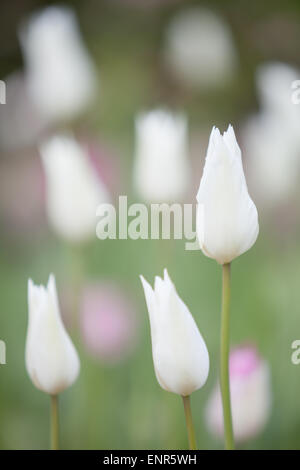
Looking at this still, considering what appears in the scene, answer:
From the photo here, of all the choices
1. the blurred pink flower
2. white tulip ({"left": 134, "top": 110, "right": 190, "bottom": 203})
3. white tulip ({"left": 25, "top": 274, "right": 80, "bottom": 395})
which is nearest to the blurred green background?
the blurred pink flower

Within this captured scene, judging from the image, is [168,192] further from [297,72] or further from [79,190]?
[297,72]

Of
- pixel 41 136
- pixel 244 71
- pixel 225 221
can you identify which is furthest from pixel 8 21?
pixel 225 221

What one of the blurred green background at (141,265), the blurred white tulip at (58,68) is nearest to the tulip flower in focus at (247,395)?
the blurred green background at (141,265)

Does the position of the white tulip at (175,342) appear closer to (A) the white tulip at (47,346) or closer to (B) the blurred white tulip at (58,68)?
(A) the white tulip at (47,346)

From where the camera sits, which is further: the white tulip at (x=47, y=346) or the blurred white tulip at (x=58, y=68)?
the blurred white tulip at (x=58, y=68)

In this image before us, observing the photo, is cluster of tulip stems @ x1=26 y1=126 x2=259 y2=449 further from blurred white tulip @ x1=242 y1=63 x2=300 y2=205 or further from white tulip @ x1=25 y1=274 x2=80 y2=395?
blurred white tulip @ x1=242 y1=63 x2=300 y2=205

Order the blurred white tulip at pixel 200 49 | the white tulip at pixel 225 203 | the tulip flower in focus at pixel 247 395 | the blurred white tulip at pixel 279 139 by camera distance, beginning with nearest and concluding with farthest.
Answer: the white tulip at pixel 225 203 → the tulip flower in focus at pixel 247 395 → the blurred white tulip at pixel 279 139 → the blurred white tulip at pixel 200 49
